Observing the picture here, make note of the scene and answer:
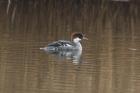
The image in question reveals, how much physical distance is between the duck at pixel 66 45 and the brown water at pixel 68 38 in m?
0.24

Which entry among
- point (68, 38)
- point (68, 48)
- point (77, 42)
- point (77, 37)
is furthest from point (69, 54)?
point (68, 38)

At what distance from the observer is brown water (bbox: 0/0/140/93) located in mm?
14250

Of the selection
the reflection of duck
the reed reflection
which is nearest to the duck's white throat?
the reflection of duck

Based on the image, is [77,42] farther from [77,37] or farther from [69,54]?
[69,54]

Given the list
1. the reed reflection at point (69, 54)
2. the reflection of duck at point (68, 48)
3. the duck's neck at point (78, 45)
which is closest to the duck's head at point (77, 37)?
the reflection of duck at point (68, 48)

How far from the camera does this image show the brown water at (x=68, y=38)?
14.2 meters

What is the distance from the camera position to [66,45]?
2000 centimetres

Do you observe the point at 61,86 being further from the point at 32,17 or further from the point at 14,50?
the point at 32,17

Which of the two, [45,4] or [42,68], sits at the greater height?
[45,4]

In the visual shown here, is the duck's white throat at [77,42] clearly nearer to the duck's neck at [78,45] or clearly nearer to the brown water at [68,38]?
the duck's neck at [78,45]

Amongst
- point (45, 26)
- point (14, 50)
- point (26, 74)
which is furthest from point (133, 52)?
point (45, 26)

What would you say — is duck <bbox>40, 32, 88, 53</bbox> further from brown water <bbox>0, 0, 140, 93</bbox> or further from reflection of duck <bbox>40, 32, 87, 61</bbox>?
brown water <bbox>0, 0, 140, 93</bbox>

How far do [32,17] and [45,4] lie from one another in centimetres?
351

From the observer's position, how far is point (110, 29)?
2384 centimetres
